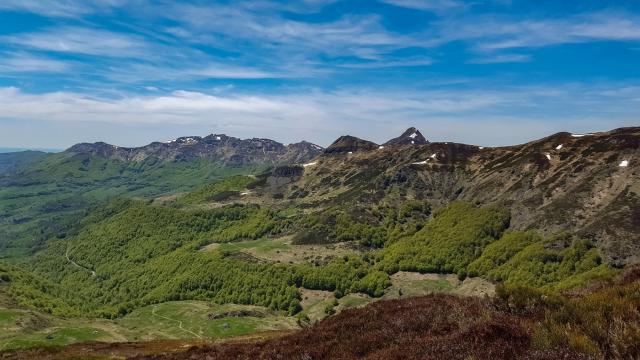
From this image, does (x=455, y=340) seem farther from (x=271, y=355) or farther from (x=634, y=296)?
(x=271, y=355)

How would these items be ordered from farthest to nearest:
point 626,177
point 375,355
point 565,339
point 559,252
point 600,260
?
point 626,177, point 559,252, point 600,260, point 375,355, point 565,339

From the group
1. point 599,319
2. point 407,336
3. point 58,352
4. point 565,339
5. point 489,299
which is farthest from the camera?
point 58,352

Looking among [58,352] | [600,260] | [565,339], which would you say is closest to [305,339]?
[565,339]

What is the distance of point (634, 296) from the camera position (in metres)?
17.3

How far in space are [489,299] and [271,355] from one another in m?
10.4

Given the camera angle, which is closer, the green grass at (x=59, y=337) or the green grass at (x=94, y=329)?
the green grass at (x=59, y=337)

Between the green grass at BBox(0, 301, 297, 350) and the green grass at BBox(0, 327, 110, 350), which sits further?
the green grass at BBox(0, 301, 297, 350)

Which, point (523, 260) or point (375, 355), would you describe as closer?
point (375, 355)

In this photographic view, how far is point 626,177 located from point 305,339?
215404 millimetres

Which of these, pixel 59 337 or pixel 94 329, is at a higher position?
pixel 59 337

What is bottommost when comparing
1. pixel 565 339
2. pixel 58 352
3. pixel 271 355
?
pixel 58 352

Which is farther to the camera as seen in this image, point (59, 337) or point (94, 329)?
point (94, 329)

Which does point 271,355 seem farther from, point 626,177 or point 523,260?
point 626,177

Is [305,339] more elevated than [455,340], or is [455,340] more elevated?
[455,340]
